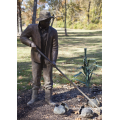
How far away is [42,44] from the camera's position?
361 cm

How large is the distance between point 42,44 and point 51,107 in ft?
4.74

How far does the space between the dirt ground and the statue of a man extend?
208 mm

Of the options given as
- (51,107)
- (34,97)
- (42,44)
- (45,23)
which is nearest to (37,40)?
(42,44)

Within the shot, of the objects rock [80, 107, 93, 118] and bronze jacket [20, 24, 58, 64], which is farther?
bronze jacket [20, 24, 58, 64]

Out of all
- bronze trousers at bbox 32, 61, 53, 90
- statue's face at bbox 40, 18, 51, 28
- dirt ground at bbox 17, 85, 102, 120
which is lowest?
dirt ground at bbox 17, 85, 102, 120

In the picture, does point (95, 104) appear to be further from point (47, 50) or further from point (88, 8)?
point (88, 8)

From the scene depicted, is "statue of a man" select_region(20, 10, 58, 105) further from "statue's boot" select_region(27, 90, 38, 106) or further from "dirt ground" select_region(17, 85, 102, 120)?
"dirt ground" select_region(17, 85, 102, 120)

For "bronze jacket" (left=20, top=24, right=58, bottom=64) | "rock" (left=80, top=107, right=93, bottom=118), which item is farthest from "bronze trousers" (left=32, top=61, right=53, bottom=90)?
"rock" (left=80, top=107, right=93, bottom=118)

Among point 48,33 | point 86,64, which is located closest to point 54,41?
point 48,33

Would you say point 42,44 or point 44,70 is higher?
point 42,44

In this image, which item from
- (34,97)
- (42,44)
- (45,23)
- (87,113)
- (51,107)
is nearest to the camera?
(87,113)

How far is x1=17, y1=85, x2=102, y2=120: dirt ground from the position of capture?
3.36 meters

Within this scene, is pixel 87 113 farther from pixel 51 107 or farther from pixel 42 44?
pixel 42 44

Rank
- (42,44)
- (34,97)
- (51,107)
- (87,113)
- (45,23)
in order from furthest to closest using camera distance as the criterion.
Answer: (34,97)
(51,107)
(42,44)
(45,23)
(87,113)
